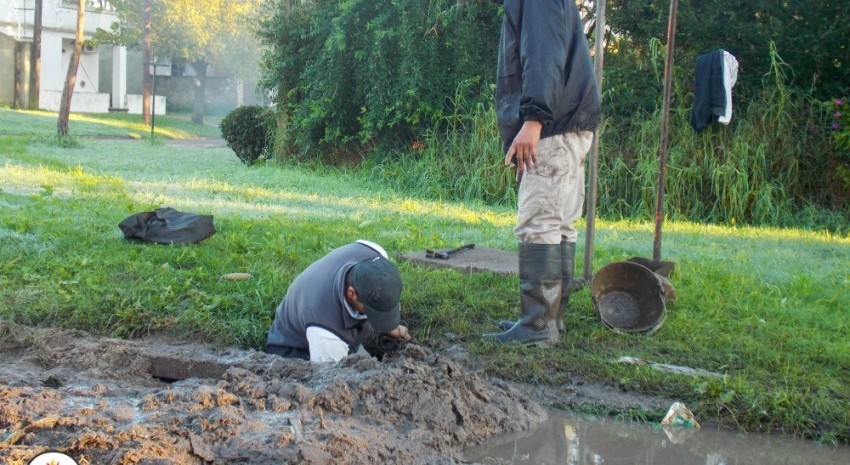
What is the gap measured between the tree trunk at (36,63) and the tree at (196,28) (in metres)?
3.43

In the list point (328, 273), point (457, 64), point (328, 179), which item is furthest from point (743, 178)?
point (328, 273)

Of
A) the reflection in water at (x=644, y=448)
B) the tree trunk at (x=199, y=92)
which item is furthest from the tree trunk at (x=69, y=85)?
the reflection in water at (x=644, y=448)

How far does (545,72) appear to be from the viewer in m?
4.92

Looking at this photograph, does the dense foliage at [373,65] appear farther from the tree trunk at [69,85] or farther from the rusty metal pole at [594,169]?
the tree trunk at [69,85]

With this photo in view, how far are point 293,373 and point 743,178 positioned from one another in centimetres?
830

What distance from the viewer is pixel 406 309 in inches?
Answer: 239

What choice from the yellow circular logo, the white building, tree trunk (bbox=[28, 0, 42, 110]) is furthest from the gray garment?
the white building

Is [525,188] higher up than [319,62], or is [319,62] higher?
[319,62]

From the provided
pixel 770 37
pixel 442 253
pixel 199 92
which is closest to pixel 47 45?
pixel 199 92

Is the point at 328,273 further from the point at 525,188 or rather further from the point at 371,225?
the point at 371,225

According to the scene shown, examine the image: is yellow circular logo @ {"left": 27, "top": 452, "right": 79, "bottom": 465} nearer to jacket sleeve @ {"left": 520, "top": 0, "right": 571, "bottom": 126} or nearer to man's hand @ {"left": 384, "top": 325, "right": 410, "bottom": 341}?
man's hand @ {"left": 384, "top": 325, "right": 410, "bottom": 341}

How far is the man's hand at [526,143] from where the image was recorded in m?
4.98

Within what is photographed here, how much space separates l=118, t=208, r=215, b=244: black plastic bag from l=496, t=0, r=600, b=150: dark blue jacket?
3.17 meters

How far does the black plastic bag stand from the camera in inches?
291
